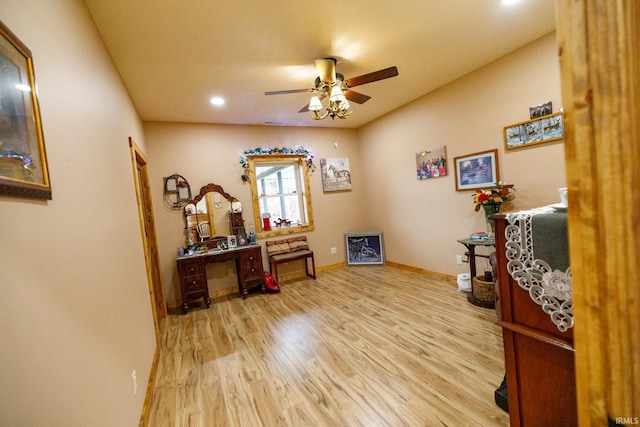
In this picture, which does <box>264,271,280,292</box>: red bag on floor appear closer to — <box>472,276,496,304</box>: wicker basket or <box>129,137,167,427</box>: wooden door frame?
<box>129,137,167,427</box>: wooden door frame

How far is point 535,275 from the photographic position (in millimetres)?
1007

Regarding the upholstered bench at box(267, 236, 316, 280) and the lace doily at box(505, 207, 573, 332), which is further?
the upholstered bench at box(267, 236, 316, 280)

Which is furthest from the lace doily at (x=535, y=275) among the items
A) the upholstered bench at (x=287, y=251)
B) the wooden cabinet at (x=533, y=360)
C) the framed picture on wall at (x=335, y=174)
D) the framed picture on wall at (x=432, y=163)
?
the framed picture on wall at (x=335, y=174)

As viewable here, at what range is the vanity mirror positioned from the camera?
402cm

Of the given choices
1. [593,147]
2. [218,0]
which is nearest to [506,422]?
[593,147]

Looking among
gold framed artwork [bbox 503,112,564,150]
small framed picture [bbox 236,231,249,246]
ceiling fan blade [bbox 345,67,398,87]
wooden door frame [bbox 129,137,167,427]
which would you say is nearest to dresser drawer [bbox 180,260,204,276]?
wooden door frame [bbox 129,137,167,427]

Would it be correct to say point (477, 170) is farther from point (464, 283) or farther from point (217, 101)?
point (217, 101)

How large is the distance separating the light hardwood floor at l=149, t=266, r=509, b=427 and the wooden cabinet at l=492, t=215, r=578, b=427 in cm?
55

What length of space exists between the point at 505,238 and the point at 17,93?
71.8 inches

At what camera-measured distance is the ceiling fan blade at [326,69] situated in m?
2.53

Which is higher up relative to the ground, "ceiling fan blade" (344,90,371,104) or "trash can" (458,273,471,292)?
"ceiling fan blade" (344,90,371,104)

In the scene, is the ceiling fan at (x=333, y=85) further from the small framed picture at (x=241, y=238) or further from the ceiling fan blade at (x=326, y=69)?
the small framed picture at (x=241, y=238)

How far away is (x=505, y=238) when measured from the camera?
3.70ft

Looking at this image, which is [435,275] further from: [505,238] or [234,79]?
[234,79]
